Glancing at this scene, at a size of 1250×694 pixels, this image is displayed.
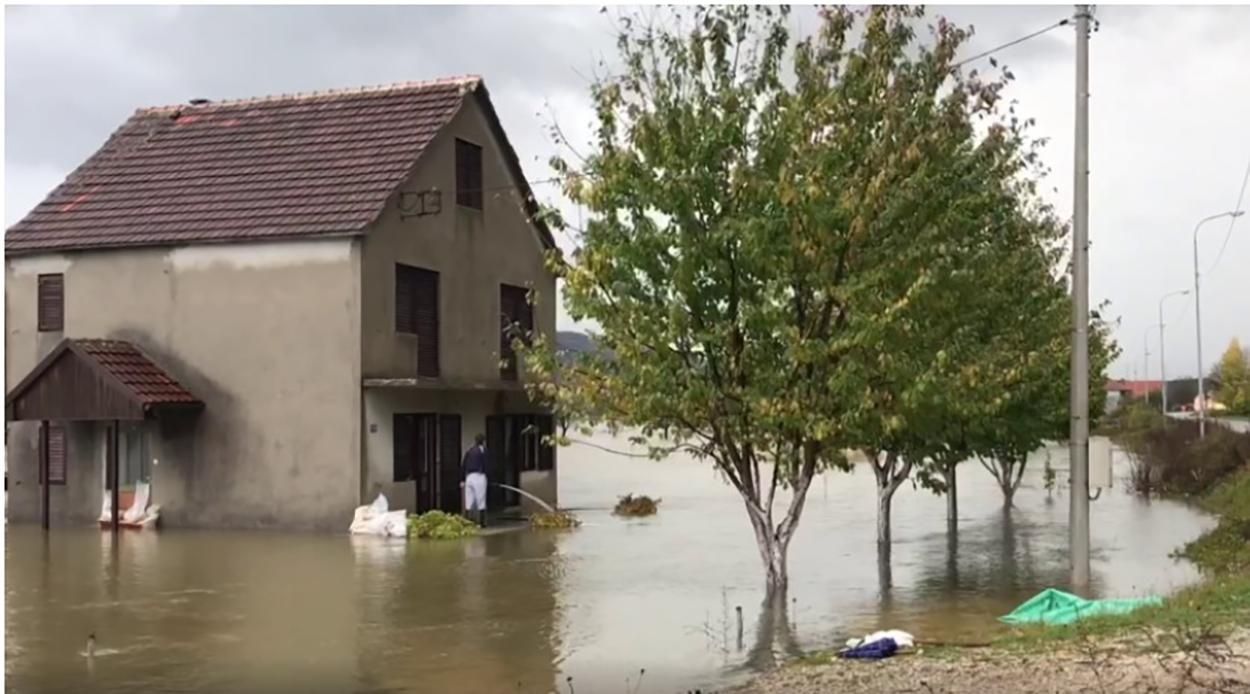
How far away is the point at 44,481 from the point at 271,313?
5.33 metres

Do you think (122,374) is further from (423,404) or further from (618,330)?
(618,330)

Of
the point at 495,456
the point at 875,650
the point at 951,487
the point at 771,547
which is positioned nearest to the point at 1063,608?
the point at 771,547

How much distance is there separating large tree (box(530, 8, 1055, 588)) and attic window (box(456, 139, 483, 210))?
14096 mm

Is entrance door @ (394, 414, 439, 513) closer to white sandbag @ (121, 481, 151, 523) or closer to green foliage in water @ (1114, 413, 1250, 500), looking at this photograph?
white sandbag @ (121, 481, 151, 523)

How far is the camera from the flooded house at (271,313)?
2452 centimetres

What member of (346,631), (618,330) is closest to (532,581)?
(346,631)

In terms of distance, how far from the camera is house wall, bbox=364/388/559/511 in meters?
24.5

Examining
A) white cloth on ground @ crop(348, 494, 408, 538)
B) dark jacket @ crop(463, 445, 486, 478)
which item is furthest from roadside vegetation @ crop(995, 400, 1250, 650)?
white cloth on ground @ crop(348, 494, 408, 538)

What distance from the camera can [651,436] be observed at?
13836 mm

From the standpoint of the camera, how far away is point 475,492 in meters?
25.1

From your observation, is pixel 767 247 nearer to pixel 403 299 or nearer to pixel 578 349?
pixel 578 349

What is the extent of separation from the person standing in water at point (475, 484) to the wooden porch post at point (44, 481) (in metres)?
7.58

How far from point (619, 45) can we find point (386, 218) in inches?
492

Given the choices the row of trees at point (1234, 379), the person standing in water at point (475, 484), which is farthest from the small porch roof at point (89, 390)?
the row of trees at point (1234, 379)
